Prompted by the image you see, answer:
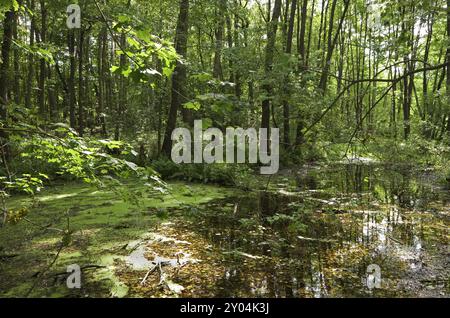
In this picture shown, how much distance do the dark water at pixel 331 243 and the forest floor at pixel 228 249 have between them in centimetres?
2

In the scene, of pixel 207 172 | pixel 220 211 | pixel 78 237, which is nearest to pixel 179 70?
pixel 207 172

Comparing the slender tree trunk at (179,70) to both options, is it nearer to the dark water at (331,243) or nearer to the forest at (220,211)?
the forest at (220,211)

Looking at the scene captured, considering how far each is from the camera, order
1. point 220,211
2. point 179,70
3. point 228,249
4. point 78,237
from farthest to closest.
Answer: point 179,70, point 220,211, point 78,237, point 228,249

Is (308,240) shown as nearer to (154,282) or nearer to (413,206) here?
(154,282)

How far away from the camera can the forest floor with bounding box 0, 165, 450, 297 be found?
12.2ft

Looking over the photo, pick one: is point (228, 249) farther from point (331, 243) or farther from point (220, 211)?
point (220, 211)

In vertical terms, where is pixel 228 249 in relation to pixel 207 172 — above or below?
below

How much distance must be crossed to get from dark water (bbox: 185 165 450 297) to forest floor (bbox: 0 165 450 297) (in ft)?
0.05

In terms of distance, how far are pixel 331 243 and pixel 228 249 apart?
1.43 m

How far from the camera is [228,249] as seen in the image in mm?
4863

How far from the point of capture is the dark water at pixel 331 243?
148 inches

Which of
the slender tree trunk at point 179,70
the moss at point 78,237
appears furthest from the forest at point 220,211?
the slender tree trunk at point 179,70

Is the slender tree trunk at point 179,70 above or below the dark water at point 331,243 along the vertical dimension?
above

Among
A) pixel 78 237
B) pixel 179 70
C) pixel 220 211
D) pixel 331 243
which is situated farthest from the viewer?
pixel 179 70
